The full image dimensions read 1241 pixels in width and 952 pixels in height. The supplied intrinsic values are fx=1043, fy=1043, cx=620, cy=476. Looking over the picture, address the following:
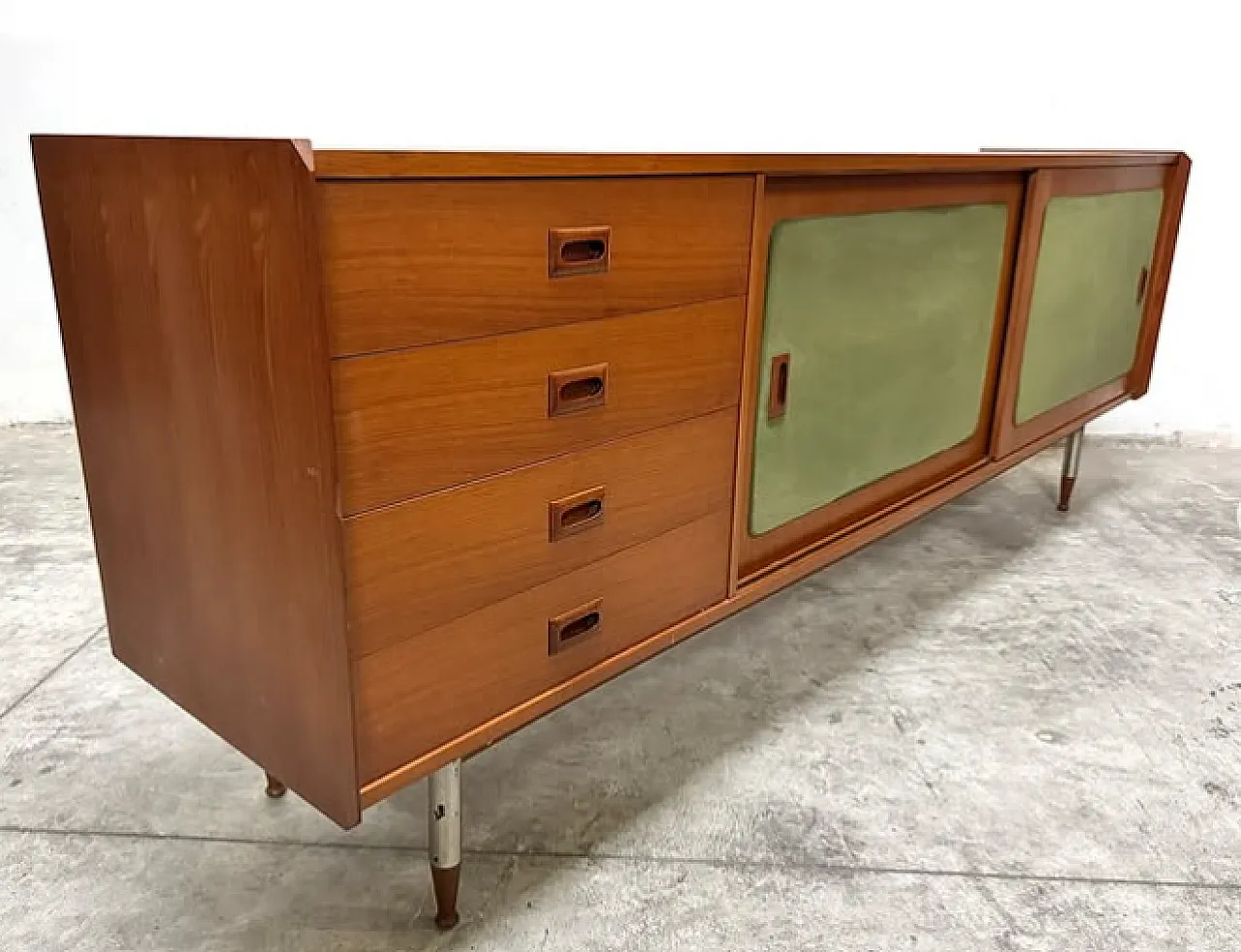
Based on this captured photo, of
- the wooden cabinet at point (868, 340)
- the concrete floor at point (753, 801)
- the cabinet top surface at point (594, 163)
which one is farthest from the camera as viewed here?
the wooden cabinet at point (868, 340)

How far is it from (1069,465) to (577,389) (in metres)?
1.76

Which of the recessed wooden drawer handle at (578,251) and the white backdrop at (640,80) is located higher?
the white backdrop at (640,80)

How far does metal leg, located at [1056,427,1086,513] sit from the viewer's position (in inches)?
95.3

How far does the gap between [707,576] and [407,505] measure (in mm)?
519

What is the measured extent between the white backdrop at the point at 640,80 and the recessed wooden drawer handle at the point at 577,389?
1.72 metres

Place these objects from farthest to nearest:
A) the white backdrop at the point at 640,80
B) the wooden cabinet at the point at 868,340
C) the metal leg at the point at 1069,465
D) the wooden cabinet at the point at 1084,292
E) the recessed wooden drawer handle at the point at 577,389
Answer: the white backdrop at the point at 640,80
the metal leg at the point at 1069,465
the wooden cabinet at the point at 1084,292
the wooden cabinet at the point at 868,340
the recessed wooden drawer handle at the point at 577,389

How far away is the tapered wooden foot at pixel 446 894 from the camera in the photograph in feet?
3.67

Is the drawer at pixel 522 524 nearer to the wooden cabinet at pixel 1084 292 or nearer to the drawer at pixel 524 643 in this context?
the drawer at pixel 524 643

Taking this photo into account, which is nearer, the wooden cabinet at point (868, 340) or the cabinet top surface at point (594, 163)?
the cabinet top surface at point (594, 163)

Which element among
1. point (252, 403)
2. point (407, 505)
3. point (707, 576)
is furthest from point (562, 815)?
point (252, 403)

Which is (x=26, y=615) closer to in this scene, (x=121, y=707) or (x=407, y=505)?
(x=121, y=707)

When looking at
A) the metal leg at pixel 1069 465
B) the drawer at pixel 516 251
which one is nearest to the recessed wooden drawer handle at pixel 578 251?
the drawer at pixel 516 251

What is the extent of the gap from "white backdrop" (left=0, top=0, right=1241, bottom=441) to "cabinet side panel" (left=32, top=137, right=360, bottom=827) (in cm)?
168

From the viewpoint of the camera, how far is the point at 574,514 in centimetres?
112
